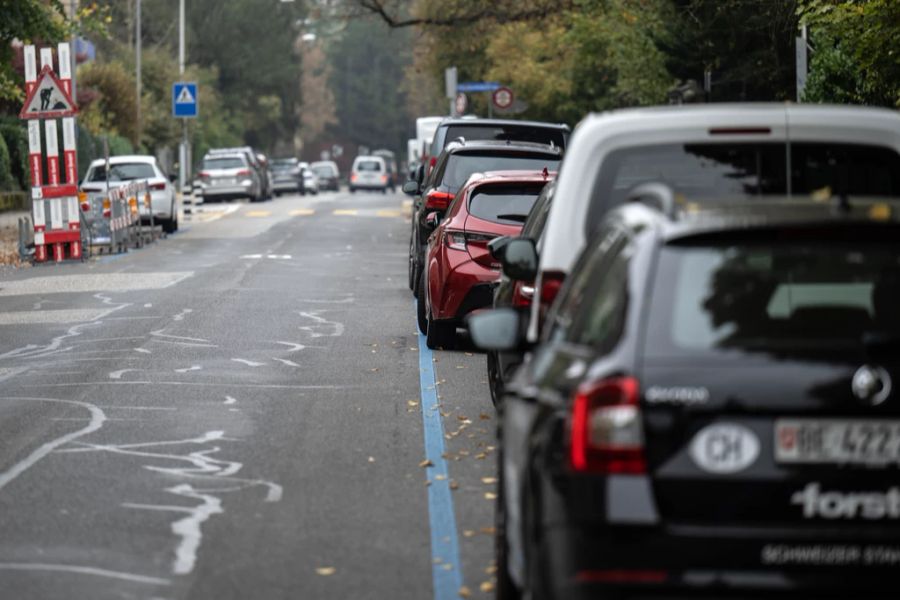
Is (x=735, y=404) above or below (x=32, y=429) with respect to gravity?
above

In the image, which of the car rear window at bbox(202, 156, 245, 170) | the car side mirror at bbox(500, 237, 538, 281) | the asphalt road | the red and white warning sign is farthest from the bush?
the car side mirror at bbox(500, 237, 538, 281)

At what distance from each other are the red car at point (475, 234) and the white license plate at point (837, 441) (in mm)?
10047

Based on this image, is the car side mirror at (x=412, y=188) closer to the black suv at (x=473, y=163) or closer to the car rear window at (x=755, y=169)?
the black suv at (x=473, y=163)

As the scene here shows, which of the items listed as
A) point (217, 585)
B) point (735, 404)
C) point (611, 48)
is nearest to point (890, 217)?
point (735, 404)

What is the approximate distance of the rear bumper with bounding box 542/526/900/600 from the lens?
4766 millimetres

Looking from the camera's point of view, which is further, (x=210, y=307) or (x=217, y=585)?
(x=210, y=307)

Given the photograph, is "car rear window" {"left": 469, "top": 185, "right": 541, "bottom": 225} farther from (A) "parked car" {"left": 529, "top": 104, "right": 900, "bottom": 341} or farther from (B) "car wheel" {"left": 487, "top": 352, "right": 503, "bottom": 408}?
(A) "parked car" {"left": 529, "top": 104, "right": 900, "bottom": 341}

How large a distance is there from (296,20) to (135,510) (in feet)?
363

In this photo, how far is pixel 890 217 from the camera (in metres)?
5.21

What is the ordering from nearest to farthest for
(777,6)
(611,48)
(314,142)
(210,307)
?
(210,307), (777,6), (611,48), (314,142)

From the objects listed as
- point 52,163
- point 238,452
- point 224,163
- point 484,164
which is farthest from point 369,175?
point 238,452

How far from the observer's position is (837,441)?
4.84 m

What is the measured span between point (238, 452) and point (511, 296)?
1863 mm

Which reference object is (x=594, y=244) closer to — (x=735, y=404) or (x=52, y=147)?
(x=735, y=404)
